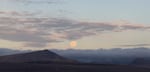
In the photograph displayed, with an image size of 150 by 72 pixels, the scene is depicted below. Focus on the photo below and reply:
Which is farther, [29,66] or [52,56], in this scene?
[52,56]

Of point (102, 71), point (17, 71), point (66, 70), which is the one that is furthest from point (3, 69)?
point (102, 71)

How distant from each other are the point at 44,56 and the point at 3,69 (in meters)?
62.7

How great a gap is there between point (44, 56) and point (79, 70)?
6341 cm

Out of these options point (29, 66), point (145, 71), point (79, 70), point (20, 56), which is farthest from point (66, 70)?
point (20, 56)

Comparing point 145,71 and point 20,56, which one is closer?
point 145,71

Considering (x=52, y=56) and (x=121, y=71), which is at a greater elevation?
(x=52, y=56)

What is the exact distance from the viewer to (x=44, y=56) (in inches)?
6545

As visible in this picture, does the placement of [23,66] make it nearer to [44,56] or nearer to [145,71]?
[145,71]

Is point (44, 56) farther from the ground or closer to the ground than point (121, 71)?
farther from the ground

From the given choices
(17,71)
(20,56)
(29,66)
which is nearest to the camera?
(17,71)

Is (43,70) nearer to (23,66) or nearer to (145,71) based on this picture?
(23,66)

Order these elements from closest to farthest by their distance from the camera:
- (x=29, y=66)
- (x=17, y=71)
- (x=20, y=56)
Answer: (x=17, y=71) → (x=29, y=66) → (x=20, y=56)

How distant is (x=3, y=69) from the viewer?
10375cm

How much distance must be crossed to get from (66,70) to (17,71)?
11632mm
